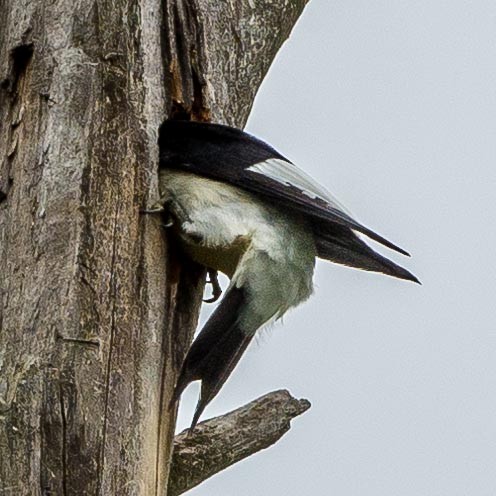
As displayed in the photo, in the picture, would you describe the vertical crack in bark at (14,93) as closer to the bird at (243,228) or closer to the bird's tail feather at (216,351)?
the bird at (243,228)

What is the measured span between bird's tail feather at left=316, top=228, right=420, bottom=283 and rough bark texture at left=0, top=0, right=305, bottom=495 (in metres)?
0.33

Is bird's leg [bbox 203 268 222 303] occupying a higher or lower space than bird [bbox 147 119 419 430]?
lower

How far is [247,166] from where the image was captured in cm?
292

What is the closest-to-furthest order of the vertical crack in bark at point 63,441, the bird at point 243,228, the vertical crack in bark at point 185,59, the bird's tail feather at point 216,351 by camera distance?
the vertical crack in bark at point 63,441, the bird's tail feather at point 216,351, the bird at point 243,228, the vertical crack in bark at point 185,59

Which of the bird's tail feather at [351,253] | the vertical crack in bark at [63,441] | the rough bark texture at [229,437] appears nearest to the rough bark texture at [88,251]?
the vertical crack in bark at [63,441]

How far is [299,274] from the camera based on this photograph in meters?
2.89

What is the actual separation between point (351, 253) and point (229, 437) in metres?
0.56

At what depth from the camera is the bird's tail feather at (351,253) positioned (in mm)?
2848

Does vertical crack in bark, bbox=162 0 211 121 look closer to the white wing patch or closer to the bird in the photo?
the bird

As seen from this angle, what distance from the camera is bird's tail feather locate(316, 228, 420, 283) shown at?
285 cm

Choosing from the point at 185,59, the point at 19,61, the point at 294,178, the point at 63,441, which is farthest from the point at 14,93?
the point at 63,441

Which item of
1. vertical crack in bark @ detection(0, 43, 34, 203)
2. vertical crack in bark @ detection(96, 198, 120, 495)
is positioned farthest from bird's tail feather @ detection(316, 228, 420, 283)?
vertical crack in bark @ detection(0, 43, 34, 203)

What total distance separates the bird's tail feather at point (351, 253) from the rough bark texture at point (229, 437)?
0.39m

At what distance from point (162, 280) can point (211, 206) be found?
0.93 ft
